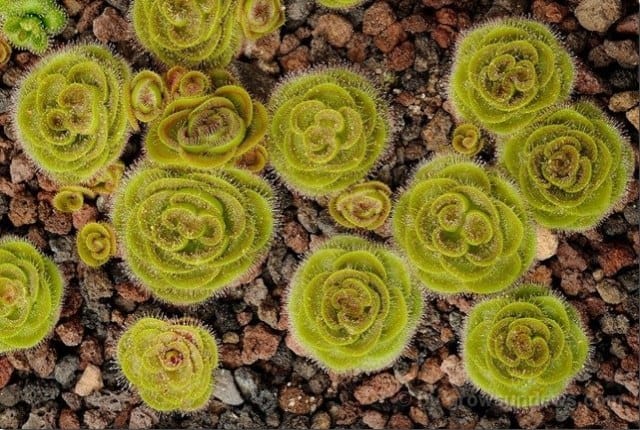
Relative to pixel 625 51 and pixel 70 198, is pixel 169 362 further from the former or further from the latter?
pixel 625 51

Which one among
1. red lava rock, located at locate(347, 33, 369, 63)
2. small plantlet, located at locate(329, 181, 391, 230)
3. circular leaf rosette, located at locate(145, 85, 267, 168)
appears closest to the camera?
circular leaf rosette, located at locate(145, 85, 267, 168)

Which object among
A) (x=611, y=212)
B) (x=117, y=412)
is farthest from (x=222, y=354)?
(x=611, y=212)

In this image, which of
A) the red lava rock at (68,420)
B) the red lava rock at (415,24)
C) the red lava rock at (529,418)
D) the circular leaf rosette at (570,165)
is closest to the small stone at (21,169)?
the red lava rock at (68,420)

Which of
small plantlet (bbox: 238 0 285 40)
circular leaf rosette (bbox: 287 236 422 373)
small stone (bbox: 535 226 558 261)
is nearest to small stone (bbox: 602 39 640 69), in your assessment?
small stone (bbox: 535 226 558 261)

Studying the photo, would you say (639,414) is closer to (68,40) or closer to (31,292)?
(31,292)

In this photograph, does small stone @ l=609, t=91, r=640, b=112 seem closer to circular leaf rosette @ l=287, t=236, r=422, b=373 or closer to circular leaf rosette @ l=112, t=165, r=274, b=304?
circular leaf rosette @ l=287, t=236, r=422, b=373
